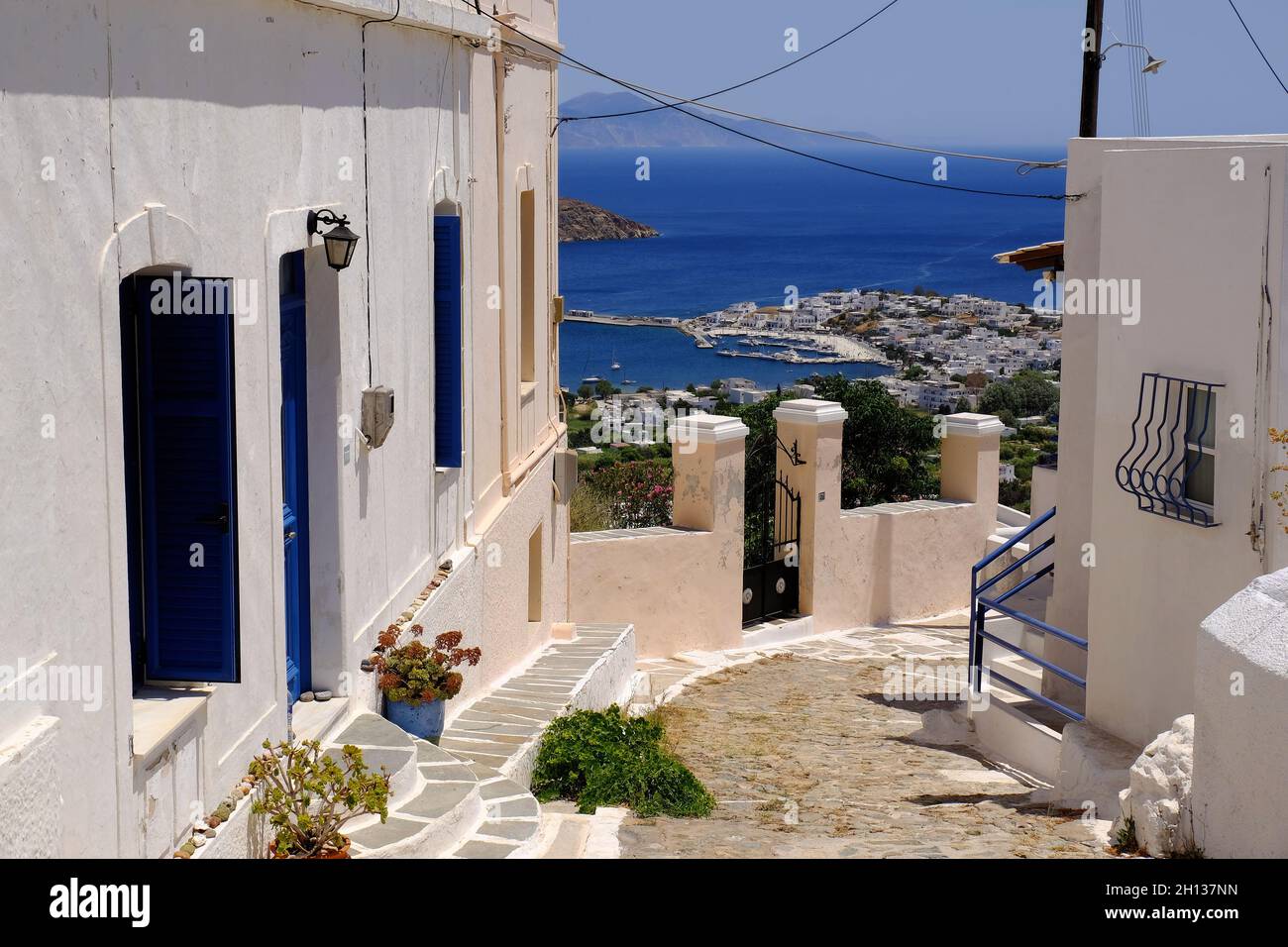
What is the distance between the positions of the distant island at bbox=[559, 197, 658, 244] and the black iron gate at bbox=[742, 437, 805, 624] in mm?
121375

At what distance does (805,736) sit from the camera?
39.0 feet

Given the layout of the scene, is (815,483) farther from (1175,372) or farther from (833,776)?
(1175,372)

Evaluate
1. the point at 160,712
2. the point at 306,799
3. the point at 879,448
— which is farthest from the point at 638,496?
the point at 160,712

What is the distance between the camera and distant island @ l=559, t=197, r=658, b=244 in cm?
14354

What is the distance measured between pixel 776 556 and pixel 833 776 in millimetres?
6692

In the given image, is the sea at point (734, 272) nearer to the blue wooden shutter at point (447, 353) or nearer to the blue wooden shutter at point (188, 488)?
the blue wooden shutter at point (447, 353)

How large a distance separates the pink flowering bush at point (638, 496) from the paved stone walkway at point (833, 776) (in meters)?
4.27

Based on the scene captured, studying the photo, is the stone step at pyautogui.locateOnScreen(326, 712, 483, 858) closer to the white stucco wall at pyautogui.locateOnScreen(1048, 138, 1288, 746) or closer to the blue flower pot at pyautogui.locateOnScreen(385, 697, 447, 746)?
the blue flower pot at pyautogui.locateOnScreen(385, 697, 447, 746)

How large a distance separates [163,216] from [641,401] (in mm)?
41945

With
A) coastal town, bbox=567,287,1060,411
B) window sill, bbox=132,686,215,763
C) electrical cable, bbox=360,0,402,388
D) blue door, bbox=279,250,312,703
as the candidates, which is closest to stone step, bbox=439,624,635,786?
blue door, bbox=279,250,312,703

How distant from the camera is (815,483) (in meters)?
16.7

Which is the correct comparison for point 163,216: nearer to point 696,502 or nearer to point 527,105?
point 527,105

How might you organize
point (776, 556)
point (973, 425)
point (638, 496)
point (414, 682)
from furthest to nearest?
point (638, 496) → point (973, 425) → point (776, 556) → point (414, 682)
